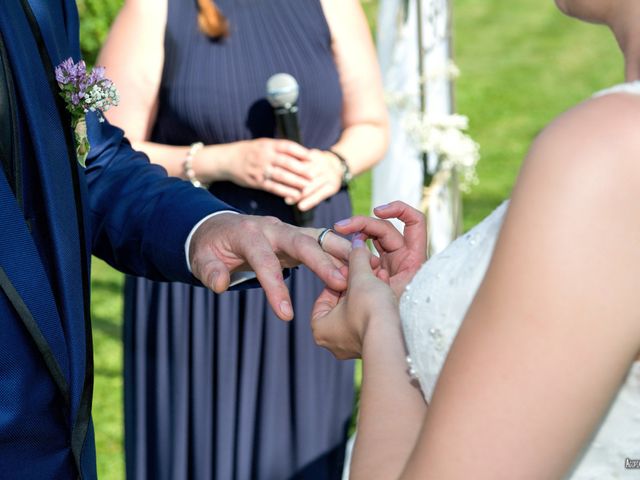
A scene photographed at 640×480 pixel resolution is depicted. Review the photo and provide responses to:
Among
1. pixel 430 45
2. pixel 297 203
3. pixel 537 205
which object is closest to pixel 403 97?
pixel 430 45

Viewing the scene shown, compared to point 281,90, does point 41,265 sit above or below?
above

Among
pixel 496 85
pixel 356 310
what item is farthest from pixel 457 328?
pixel 496 85

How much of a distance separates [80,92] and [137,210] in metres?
0.45

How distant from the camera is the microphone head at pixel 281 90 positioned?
329 centimetres

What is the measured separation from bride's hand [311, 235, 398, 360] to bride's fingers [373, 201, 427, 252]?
0.11 metres

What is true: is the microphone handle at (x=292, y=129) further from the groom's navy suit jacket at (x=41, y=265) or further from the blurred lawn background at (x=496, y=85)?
the blurred lawn background at (x=496, y=85)

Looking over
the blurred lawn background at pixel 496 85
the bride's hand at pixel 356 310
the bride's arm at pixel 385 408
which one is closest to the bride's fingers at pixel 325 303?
the bride's hand at pixel 356 310

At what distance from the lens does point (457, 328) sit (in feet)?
5.05

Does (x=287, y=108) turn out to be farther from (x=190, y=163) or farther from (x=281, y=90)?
(x=190, y=163)

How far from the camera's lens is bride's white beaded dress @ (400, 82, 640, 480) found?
1482 millimetres

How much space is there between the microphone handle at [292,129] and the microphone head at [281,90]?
0.04 m

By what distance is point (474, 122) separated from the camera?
10.4 meters

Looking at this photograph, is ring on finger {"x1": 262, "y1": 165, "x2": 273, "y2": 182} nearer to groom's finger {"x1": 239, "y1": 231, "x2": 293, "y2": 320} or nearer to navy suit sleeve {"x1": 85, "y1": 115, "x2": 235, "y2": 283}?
navy suit sleeve {"x1": 85, "y1": 115, "x2": 235, "y2": 283}

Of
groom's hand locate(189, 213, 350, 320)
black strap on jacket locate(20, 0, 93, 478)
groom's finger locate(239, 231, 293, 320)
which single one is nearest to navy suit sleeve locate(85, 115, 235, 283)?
groom's hand locate(189, 213, 350, 320)
